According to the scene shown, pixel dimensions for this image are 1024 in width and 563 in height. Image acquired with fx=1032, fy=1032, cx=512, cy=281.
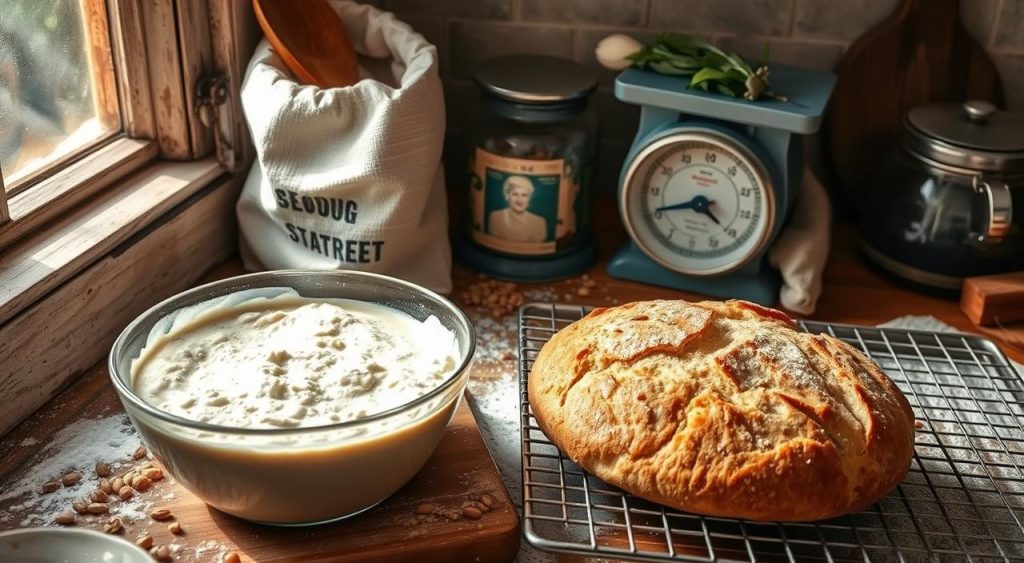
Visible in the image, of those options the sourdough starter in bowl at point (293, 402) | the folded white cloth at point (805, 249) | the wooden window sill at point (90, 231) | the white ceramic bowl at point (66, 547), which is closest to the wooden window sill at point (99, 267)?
the wooden window sill at point (90, 231)

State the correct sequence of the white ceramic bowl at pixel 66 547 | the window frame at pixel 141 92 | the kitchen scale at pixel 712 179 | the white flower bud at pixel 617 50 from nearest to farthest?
1. the white ceramic bowl at pixel 66 547
2. the window frame at pixel 141 92
3. the kitchen scale at pixel 712 179
4. the white flower bud at pixel 617 50

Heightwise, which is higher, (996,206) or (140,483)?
(996,206)

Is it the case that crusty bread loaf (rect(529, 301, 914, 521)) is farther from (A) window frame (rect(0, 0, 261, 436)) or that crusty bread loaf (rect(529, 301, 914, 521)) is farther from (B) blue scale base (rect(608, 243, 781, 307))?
(A) window frame (rect(0, 0, 261, 436))

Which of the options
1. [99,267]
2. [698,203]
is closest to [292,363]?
[99,267]

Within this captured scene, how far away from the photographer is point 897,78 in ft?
5.08

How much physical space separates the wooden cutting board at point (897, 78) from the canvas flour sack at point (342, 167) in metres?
0.65

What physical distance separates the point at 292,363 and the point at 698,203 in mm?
621

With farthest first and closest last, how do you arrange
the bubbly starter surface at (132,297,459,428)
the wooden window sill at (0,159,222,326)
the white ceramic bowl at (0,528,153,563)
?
the wooden window sill at (0,159,222,326) → the bubbly starter surface at (132,297,459,428) → the white ceramic bowl at (0,528,153,563)

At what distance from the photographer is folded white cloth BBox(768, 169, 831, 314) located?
1.37m

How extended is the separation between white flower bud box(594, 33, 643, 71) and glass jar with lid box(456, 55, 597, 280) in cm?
4

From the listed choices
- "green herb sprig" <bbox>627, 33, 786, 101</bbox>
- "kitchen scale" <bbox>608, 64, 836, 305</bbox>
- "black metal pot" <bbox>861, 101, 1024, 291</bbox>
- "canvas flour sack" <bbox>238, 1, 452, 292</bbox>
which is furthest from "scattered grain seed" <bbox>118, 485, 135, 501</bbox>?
"black metal pot" <bbox>861, 101, 1024, 291</bbox>

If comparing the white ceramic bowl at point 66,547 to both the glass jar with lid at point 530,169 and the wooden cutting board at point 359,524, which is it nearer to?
the wooden cutting board at point 359,524

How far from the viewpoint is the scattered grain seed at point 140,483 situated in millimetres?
974

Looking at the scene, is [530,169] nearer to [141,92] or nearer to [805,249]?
[805,249]
